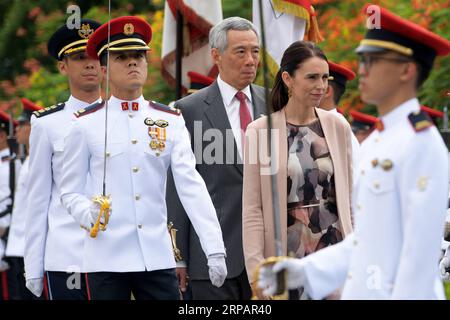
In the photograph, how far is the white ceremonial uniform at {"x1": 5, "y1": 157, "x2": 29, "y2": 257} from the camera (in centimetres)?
1038

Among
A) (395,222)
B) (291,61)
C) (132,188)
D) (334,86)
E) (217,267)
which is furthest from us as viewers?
(334,86)

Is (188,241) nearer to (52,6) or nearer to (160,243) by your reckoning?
(160,243)

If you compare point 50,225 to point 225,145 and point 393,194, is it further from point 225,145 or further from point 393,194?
point 393,194

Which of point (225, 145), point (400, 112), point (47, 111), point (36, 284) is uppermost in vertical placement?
point (47, 111)

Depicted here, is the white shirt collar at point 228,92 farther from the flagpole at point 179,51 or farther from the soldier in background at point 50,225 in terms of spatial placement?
the flagpole at point 179,51

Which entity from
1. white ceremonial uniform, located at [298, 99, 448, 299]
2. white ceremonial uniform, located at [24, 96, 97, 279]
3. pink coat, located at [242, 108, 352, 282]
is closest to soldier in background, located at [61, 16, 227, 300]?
pink coat, located at [242, 108, 352, 282]

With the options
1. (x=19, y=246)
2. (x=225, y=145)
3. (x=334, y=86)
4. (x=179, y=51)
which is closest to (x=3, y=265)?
(x=19, y=246)

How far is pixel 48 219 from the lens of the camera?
7.78 meters

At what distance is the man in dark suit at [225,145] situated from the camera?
304 inches

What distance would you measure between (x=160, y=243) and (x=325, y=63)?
48.3 inches

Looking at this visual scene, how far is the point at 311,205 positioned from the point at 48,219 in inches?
66.4

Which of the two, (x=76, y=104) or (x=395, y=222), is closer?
(x=395, y=222)

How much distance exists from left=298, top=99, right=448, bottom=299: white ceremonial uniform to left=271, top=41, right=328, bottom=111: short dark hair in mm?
1832

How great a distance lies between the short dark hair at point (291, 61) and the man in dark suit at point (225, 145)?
686 millimetres
